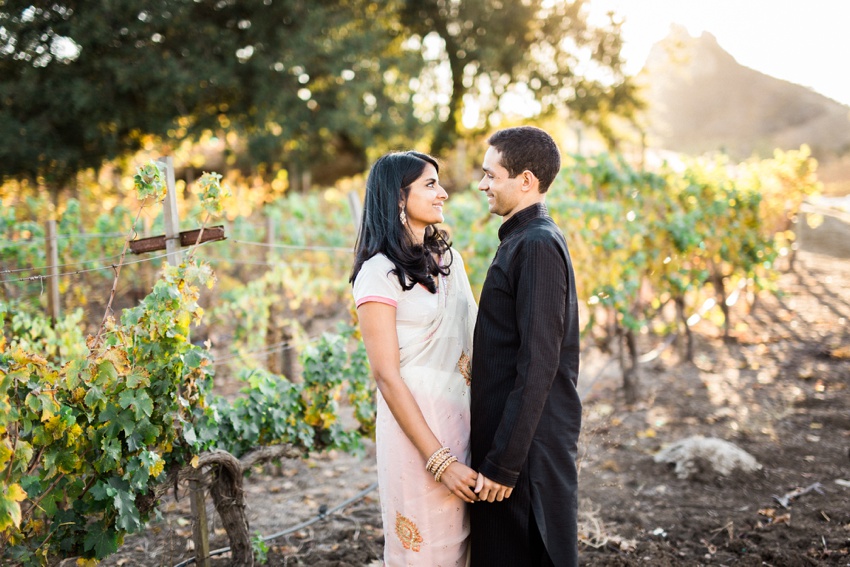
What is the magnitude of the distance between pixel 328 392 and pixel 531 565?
68.4 inches

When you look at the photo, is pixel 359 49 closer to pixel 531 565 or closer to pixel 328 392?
pixel 328 392

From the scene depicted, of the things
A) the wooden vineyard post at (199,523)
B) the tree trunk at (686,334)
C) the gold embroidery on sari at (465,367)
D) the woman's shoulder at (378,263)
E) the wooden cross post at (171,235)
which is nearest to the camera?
the woman's shoulder at (378,263)

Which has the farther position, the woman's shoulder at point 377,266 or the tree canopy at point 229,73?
the tree canopy at point 229,73

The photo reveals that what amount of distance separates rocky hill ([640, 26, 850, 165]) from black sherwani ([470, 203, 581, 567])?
35.9 meters

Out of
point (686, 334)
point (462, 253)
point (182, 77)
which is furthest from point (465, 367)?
point (182, 77)

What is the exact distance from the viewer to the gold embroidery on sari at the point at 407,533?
202 cm

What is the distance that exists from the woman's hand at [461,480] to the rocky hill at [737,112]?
36.1 meters

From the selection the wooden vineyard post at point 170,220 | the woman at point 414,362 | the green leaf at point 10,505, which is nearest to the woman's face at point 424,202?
the woman at point 414,362

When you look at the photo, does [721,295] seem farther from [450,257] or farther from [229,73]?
[229,73]

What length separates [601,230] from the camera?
19.0ft

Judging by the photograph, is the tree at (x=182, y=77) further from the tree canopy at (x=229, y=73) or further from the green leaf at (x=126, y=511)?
the green leaf at (x=126, y=511)

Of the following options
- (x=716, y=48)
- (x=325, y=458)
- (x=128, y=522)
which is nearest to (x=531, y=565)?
(x=128, y=522)

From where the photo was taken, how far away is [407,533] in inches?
80.0

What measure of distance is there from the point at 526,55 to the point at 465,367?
1687cm
